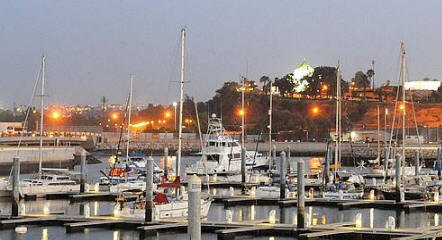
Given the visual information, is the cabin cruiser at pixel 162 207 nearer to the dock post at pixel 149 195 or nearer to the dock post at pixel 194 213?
the dock post at pixel 149 195

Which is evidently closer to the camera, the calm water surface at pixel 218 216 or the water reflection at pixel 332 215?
the calm water surface at pixel 218 216

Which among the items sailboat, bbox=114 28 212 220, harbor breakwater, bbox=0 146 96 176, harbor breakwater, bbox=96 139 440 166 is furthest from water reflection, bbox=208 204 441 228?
harbor breakwater, bbox=96 139 440 166

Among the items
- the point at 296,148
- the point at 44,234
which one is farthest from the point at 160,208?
the point at 296,148

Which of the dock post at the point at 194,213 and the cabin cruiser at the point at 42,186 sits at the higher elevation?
the dock post at the point at 194,213

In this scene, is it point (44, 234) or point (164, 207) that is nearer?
point (44, 234)

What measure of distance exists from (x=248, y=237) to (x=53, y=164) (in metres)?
66.4

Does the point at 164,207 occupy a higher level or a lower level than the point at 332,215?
higher

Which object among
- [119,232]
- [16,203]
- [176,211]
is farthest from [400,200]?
[16,203]

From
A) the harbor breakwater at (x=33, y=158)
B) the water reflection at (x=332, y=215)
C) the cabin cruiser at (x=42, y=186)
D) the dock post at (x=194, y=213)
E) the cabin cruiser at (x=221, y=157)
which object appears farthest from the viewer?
the harbor breakwater at (x=33, y=158)

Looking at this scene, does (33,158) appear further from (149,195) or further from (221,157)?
(149,195)

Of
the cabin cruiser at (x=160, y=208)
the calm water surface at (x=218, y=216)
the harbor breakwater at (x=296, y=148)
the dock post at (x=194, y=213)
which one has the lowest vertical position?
the calm water surface at (x=218, y=216)

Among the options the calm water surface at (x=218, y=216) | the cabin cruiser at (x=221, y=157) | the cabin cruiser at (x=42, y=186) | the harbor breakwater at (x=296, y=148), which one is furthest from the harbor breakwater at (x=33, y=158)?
the harbor breakwater at (x=296, y=148)

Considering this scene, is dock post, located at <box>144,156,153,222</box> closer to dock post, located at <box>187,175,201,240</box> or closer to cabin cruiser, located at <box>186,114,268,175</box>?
dock post, located at <box>187,175,201,240</box>

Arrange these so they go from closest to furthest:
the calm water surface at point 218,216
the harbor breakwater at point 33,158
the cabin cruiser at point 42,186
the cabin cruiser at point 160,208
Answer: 1. the calm water surface at point 218,216
2. the cabin cruiser at point 160,208
3. the cabin cruiser at point 42,186
4. the harbor breakwater at point 33,158
